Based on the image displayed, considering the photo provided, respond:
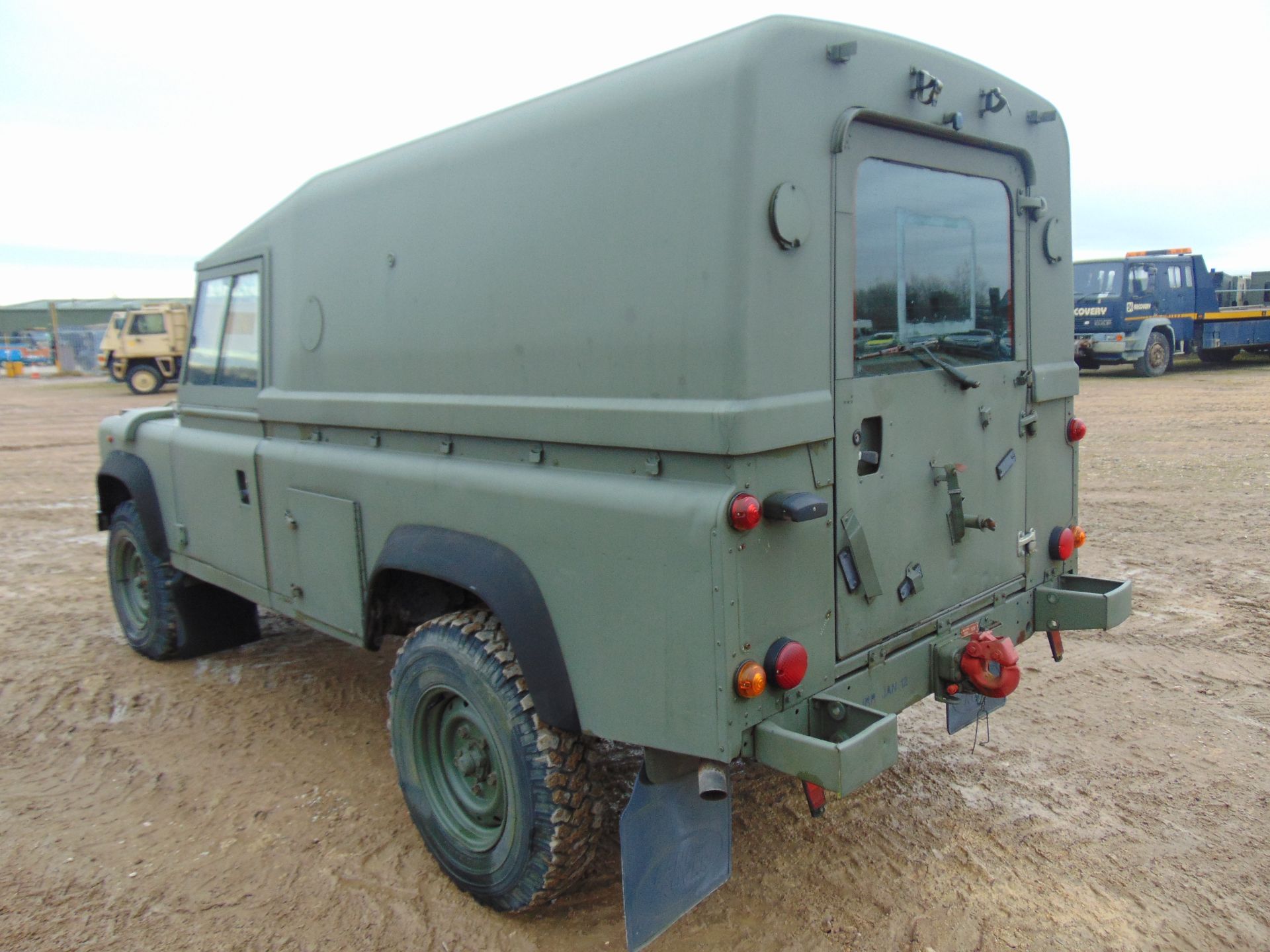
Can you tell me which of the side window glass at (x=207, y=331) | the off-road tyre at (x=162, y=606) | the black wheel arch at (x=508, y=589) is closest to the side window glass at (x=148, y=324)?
the off-road tyre at (x=162, y=606)

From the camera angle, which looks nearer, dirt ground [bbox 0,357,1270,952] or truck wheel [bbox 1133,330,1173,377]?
dirt ground [bbox 0,357,1270,952]

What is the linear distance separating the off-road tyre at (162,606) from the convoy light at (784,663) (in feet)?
12.4

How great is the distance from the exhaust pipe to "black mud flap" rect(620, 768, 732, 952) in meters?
0.12

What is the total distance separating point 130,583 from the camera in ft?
18.8

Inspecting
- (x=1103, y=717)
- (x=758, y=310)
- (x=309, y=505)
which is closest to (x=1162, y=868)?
(x=1103, y=717)

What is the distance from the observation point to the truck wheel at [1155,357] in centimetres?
1956

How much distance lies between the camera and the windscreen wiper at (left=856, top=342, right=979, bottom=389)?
116 inches

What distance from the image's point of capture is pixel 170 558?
16.6 feet

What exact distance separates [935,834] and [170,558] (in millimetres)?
3991

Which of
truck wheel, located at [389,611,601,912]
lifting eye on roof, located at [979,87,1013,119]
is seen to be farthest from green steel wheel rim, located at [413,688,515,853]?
lifting eye on roof, located at [979,87,1013,119]

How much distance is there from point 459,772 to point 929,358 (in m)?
2.12

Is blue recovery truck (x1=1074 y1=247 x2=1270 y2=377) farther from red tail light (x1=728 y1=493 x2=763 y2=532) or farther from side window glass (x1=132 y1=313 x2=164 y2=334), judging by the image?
side window glass (x1=132 y1=313 x2=164 y2=334)

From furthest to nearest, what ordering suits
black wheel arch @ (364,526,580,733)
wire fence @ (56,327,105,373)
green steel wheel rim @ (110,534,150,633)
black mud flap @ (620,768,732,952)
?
wire fence @ (56,327,105,373) → green steel wheel rim @ (110,534,150,633) → black wheel arch @ (364,526,580,733) → black mud flap @ (620,768,732,952)

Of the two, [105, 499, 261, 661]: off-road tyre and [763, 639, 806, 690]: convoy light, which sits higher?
[763, 639, 806, 690]: convoy light
